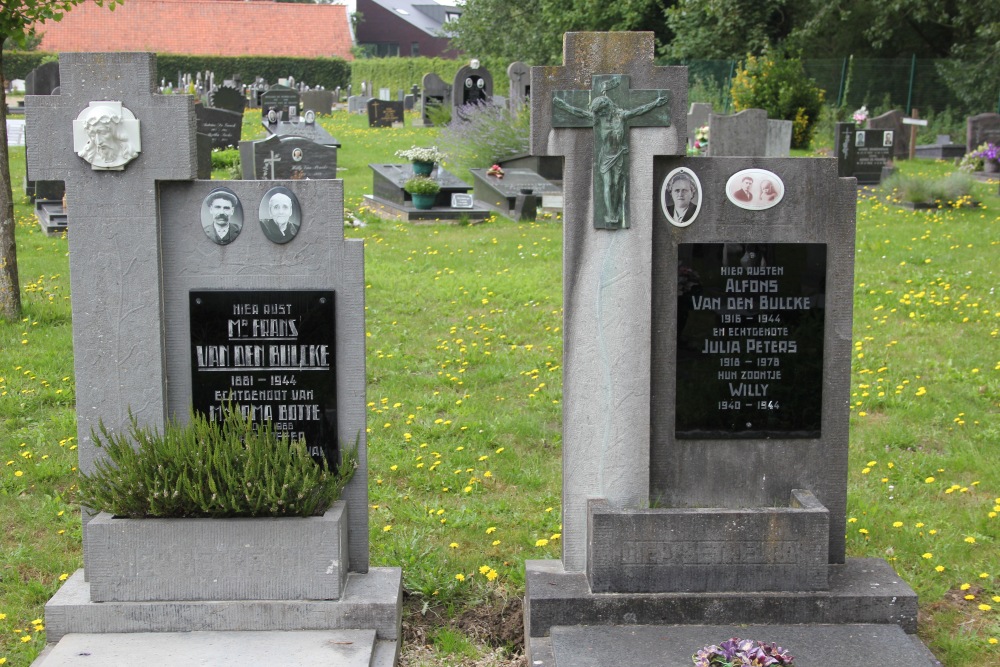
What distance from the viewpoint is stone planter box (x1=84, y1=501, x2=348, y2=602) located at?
14.3 ft

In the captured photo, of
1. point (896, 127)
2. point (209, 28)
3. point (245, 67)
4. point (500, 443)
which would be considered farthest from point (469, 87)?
point (209, 28)

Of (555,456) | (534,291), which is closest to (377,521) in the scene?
(555,456)

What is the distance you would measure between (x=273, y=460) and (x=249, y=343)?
55 cm

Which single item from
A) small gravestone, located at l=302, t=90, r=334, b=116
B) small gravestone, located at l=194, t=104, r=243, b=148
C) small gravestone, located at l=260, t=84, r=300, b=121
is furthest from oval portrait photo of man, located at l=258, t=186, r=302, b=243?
small gravestone, located at l=302, t=90, r=334, b=116

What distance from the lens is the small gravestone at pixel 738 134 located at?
15008 millimetres

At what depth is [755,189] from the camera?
15.0 feet

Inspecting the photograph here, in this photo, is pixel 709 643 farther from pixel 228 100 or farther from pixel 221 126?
pixel 228 100

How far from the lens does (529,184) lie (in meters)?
17.9

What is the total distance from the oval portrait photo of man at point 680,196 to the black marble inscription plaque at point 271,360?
56.8 inches

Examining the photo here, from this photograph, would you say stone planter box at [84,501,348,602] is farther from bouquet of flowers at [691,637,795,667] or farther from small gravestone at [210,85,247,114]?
small gravestone at [210,85,247,114]

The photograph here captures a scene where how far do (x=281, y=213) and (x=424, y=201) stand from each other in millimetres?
12317

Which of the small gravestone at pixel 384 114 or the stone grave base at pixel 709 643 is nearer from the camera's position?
the stone grave base at pixel 709 643

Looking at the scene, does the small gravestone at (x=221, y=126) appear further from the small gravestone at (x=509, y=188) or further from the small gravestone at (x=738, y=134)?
the small gravestone at (x=738, y=134)

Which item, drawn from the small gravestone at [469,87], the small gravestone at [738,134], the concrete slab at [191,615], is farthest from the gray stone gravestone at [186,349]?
the small gravestone at [469,87]
